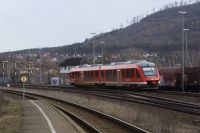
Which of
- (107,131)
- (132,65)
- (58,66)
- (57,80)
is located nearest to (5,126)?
(107,131)

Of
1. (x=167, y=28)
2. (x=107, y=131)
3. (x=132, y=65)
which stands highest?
(x=167, y=28)

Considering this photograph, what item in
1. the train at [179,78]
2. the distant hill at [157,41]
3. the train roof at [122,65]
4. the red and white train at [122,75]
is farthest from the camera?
the distant hill at [157,41]

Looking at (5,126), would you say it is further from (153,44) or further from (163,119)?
(153,44)

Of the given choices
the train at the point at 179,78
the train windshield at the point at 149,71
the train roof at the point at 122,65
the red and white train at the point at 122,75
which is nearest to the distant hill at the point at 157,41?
the red and white train at the point at 122,75

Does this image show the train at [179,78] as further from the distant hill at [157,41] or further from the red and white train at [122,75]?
the distant hill at [157,41]

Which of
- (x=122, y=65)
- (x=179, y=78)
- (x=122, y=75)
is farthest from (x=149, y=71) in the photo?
(x=179, y=78)

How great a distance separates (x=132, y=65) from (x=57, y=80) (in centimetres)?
5550

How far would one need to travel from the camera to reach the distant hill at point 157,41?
138 m

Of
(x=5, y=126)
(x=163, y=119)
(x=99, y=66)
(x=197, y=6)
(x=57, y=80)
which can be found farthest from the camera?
(x=197, y=6)

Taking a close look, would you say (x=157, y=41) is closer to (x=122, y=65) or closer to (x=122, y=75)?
(x=122, y=65)

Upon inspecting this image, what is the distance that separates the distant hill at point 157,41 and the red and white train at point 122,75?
181 feet

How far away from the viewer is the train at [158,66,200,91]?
58406 millimetres

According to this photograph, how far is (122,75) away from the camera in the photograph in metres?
61.2

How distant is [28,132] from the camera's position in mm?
21953
